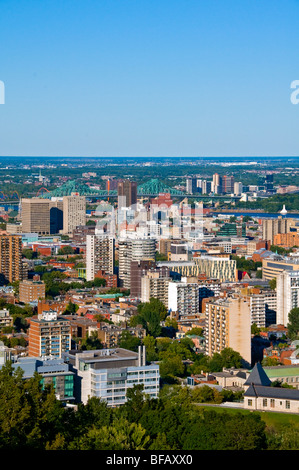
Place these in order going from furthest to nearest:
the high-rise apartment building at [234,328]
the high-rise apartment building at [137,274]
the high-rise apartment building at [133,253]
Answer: the high-rise apartment building at [133,253] → the high-rise apartment building at [137,274] → the high-rise apartment building at [234,328]

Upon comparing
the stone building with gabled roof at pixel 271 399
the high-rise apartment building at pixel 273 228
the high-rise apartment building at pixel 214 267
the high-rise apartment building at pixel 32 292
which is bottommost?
the stone building with gabled roof at pixel 271 399

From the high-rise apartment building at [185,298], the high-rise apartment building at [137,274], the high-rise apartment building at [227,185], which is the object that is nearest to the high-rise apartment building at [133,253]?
the high-rise apartment building at [137,274]

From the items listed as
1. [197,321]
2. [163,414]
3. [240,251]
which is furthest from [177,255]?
[163,414]

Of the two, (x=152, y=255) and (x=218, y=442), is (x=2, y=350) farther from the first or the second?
(x=152, y=255)

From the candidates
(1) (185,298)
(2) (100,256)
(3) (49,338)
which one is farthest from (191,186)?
(3) (49,338)

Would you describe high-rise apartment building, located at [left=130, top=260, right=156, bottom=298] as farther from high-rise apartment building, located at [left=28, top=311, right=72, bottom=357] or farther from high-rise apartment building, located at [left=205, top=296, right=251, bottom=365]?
high-rise apartment building, located at [left=28, top=311, right=72, bottom=357]

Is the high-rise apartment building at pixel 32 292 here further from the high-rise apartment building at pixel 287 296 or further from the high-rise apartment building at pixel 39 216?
the high-rise apartment building at pixel 39 216

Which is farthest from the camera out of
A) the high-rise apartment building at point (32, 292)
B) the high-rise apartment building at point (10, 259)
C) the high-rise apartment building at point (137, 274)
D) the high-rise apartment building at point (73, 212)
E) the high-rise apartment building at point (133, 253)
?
the high-rise apartment building at point (73, 212)

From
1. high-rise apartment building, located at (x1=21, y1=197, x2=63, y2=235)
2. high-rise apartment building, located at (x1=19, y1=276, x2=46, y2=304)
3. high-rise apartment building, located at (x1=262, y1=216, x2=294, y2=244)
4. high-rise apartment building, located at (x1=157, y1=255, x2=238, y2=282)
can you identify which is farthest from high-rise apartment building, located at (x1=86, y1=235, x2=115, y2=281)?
high-rise apartment building, located at (x1=21, y1=197, x2=63, y2=235)
